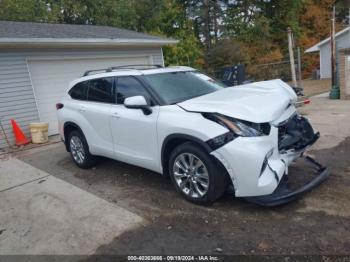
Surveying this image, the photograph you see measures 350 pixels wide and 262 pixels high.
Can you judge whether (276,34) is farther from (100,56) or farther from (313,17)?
(100,56)

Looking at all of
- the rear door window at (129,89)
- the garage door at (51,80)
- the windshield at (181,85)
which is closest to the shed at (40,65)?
the garage door at (51,80)

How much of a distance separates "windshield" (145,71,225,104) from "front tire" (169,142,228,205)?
77 centimetres

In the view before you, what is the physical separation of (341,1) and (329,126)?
90.9 feet

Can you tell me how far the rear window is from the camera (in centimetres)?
555

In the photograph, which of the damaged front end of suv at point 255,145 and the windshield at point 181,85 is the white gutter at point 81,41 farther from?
the damaged front end of suv at point 255,145

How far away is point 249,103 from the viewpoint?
12.2 ft

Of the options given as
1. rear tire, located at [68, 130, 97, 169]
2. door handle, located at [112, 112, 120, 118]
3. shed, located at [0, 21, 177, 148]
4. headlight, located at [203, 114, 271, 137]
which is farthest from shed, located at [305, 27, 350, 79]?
headlight, located at [203, 114, 271, 137]

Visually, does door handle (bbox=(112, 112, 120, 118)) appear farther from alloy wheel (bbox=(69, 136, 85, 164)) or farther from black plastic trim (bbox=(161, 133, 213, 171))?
alloy wheel (bbox=(69, 136, 85, 164))

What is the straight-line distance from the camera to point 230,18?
26.8m

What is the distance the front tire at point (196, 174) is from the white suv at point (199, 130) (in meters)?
0.01

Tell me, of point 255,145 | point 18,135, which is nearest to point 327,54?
point 18,135

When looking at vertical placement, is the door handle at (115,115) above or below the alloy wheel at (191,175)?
above

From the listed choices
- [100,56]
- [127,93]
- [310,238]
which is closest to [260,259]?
[310,238]

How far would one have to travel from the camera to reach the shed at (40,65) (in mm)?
8500
